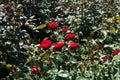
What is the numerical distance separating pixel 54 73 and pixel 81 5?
1.77m

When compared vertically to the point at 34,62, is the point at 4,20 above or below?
above

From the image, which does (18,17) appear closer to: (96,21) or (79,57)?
(79,57)

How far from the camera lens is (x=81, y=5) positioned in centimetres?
426

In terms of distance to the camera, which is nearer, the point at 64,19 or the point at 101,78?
the point at 101,78

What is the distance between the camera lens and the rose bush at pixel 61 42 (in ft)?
9.27

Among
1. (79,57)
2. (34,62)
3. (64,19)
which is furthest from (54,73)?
(64,19)

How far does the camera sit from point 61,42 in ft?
9.75

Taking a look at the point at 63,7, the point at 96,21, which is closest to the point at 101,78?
the point at 96,21

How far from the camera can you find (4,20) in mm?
3289

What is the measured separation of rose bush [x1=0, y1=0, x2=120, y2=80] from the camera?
283 centimetres

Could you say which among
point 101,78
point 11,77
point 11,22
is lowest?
point 101,78

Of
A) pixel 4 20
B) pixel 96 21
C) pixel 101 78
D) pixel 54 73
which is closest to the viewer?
pixel 54 73

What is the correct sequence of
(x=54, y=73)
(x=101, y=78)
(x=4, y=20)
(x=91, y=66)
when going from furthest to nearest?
(x=4, y=20)
(x=91, y=66)
(x=101, y=78)
(x=54, y=73)

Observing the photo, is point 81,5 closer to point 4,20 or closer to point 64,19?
point 64,19
